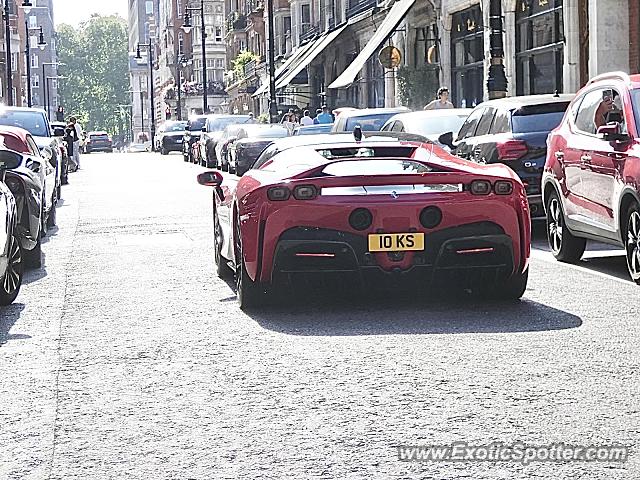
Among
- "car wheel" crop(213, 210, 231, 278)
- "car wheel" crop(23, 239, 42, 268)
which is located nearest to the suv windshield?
"car wheel" crop(23, 239, 42, 268)

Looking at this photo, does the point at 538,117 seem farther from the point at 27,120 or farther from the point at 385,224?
the point at 27,120

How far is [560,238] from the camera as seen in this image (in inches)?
519

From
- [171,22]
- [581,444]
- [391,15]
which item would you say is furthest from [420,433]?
[171,22]

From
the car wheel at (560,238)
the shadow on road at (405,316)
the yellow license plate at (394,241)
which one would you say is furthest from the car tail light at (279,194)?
the car wheel at (560,238)

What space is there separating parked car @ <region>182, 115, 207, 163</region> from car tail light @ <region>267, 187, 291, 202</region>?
38.4 m

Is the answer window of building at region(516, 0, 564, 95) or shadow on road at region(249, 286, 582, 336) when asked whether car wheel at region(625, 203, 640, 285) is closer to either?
shadow on road at region(249, 286, 582, 336)

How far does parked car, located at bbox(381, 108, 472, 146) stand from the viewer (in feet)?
68.4

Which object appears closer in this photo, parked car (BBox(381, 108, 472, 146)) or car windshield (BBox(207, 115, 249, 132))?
parked car (BBox(381, 108, 472, 146))

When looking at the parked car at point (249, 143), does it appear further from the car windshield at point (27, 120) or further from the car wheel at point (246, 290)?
the car wheel at point (246, 290)

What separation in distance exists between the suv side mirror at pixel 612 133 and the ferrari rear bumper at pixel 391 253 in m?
2.19

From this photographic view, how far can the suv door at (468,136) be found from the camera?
16.9m

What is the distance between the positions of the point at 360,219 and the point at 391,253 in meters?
0.30

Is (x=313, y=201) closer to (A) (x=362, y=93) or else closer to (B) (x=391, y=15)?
(B) (x=391, y=15)

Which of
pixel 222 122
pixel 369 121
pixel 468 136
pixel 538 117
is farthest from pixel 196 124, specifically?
pixel 538 117
